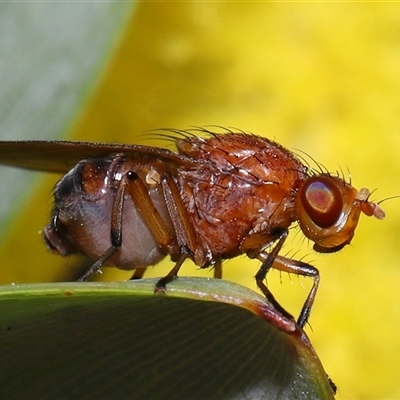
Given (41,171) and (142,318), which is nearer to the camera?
(142,318)

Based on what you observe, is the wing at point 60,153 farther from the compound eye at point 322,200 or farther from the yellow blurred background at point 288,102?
the compound eye at point 322,200

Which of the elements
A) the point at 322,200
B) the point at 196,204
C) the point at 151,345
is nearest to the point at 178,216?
the point at 196,204

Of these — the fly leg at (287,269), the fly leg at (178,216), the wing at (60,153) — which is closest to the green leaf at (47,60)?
the wing at (60,153)

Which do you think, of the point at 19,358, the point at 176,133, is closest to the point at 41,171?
the point at 176,133

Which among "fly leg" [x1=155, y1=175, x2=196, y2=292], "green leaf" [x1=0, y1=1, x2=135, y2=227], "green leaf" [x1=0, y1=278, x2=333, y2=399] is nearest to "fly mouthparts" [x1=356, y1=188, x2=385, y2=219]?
"fly leg" [x1=155, y1=175, x2=196, y2=292]

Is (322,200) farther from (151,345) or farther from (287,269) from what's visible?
(151,345)

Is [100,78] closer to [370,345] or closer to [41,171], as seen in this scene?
[41,171]
